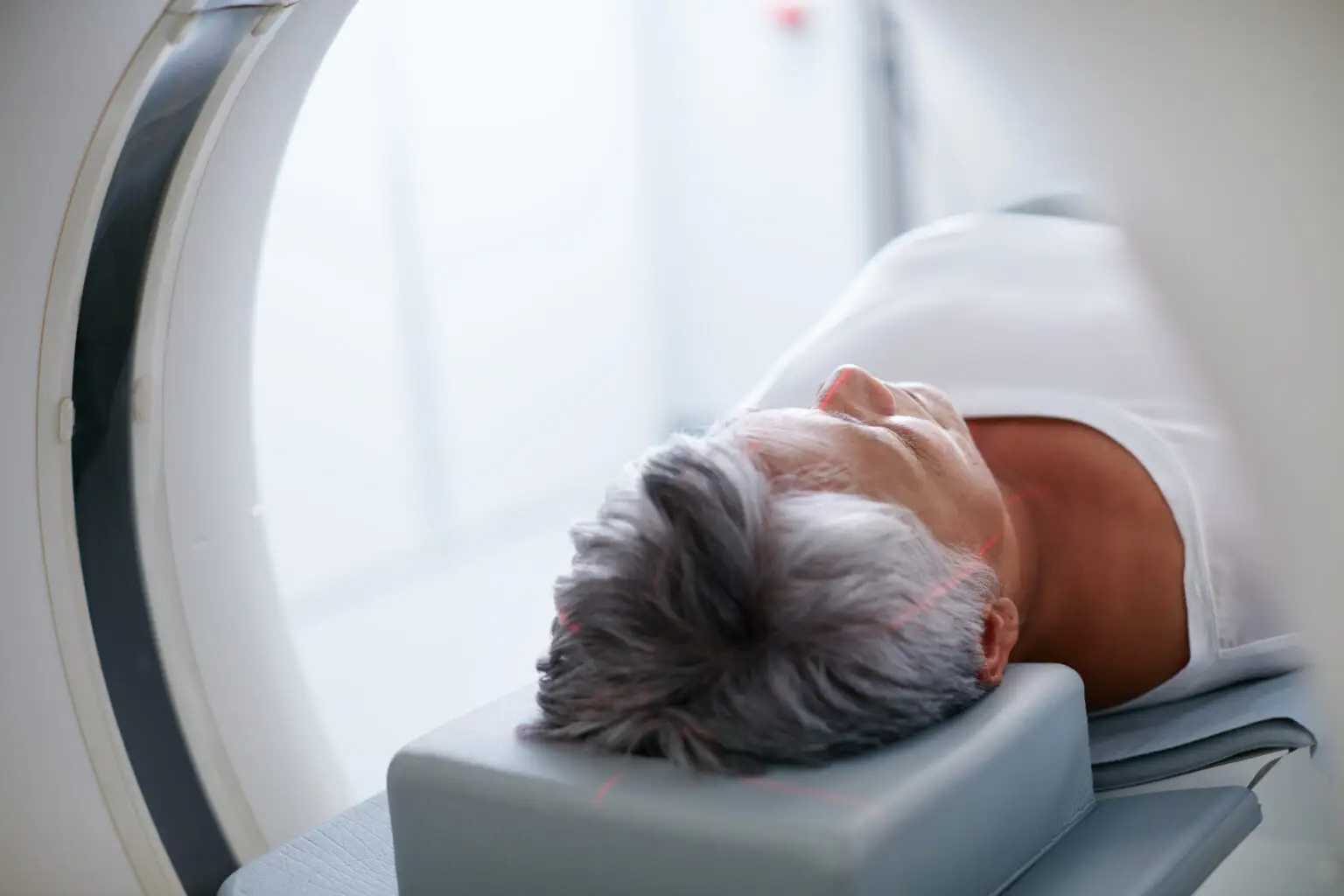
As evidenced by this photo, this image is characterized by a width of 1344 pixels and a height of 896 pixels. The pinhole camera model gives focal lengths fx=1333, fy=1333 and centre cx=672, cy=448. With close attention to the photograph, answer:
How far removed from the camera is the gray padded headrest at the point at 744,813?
0.74 m

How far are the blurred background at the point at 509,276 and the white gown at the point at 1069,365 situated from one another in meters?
1.46

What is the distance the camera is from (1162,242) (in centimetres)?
76

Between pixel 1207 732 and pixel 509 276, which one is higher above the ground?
pixel 509 276

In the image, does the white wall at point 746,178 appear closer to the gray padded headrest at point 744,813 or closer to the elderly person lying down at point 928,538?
the elderly person lying down at point 928,538

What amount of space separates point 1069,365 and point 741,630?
0.70 m

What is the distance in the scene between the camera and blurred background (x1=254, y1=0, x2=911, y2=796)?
3342 millimetres

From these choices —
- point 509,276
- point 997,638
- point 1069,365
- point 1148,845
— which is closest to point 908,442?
point 997,638

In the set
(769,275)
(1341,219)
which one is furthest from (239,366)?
(769,275)

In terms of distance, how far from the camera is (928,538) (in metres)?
0.97

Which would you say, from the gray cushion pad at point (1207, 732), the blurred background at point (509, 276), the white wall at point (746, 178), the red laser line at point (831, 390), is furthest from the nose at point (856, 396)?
the white wall at point (746, 178)

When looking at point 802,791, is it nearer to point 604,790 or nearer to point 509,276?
point 604,790

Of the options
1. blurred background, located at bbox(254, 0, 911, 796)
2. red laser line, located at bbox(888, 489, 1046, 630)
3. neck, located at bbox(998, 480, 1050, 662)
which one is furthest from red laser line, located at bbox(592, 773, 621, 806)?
blurred background, located at bbox(254, 0, 911, 796)

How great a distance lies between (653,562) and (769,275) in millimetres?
3679

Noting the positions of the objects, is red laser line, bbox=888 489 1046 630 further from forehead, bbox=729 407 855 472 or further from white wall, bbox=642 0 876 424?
white wall, bbox=642 0 876 424
